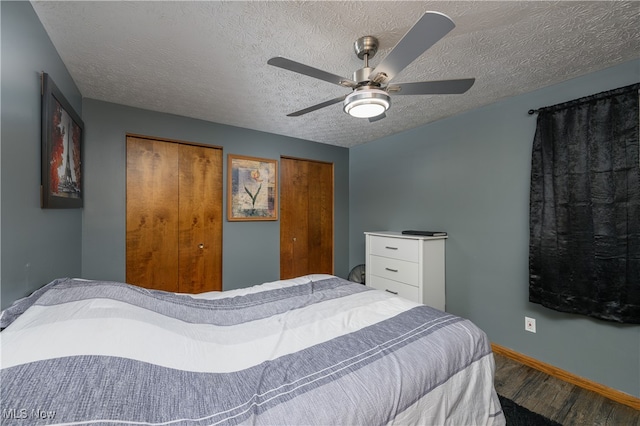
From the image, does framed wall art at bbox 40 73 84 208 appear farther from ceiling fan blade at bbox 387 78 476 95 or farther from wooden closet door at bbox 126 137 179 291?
ceiling fan blade at bbox 387 78 476 95

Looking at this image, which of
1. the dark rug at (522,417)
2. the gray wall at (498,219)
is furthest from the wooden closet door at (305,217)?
the dark rug at (522,417)

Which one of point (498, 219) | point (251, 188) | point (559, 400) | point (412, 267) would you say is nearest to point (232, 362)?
point (412, 267)

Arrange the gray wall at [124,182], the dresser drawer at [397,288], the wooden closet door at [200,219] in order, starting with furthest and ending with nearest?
1. the wooden closet door at [200,219]
2. the dresser drawer at [397,288]
3. the gray wall at [124,182]

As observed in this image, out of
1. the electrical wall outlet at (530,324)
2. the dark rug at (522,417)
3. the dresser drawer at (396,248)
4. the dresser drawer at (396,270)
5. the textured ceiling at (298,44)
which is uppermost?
the textured ceiling at (298,44)

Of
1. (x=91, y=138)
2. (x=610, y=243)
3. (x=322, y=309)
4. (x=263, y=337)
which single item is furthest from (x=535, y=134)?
(x=91, y=138)

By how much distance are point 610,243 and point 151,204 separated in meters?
3.93

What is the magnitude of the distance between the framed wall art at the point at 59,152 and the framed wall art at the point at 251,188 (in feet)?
4.42

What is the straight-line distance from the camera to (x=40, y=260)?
141 cm

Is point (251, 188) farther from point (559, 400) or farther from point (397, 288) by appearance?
point (559, 400)

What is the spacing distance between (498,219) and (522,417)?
5.12 ft

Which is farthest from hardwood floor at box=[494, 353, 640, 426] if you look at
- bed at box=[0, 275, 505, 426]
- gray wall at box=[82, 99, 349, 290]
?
gray wall at box=[82, 99, 349, 290]

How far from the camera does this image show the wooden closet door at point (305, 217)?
11.8ft

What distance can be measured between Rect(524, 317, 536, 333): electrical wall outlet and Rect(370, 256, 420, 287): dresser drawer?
93 centimetres

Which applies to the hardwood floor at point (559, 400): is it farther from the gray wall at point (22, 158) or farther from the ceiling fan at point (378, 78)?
the gray wall at point (22, 158)
